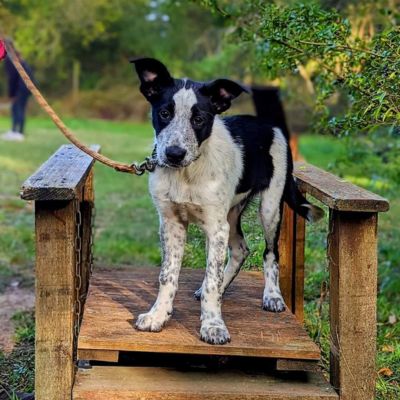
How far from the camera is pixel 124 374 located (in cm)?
339

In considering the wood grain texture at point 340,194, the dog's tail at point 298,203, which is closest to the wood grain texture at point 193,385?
the wood grain texture at point 340,194

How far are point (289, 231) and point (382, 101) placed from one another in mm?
1495

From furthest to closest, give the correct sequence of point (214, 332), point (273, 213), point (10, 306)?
point (10, 306)
point (273, 213)
point (214, 332)

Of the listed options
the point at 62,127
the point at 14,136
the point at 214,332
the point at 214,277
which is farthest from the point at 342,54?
the point at 14,136

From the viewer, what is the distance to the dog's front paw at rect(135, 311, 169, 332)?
11.6ft

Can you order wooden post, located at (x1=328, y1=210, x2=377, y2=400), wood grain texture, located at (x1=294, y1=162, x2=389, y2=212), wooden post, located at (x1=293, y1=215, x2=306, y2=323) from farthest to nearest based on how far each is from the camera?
1. wooden post, located at (x1=293, y1=215, x2=306, y2=323)
2. wooden post, located at (x1=328, y1=210, x2=377, y2=400)
3. wood grain texture, located at (x1=294, y1=162, x2=389, y2=212)

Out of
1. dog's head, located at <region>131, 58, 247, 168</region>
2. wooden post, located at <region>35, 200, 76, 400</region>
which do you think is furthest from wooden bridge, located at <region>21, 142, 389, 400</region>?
dog's head, located at <region>131, 58, 247, 168</region>

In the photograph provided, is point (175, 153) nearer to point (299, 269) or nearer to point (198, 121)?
point (198, 121)

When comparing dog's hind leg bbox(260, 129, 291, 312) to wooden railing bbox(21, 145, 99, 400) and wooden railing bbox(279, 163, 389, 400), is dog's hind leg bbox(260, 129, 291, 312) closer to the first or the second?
wooden railing bbox(279, 163, 389, 400)

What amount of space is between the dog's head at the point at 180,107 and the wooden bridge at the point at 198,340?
45 centimetres

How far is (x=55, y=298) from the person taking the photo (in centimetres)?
321

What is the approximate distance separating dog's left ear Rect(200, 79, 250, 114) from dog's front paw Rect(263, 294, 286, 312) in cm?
113

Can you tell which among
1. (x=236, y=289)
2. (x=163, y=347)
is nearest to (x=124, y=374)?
(x=163, y=347)

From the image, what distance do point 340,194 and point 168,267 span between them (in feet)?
3.16
